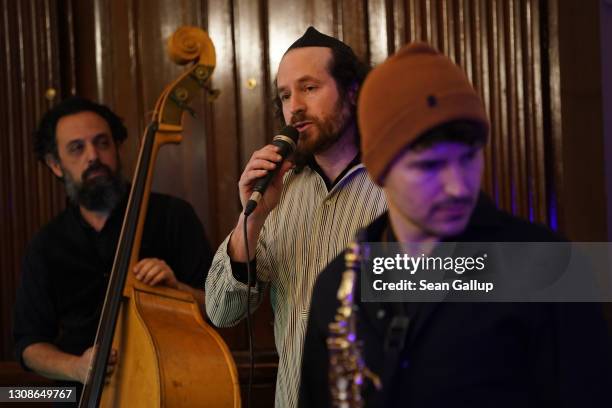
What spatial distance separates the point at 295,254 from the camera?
6.88ft

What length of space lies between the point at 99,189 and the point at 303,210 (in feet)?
→ 3.07

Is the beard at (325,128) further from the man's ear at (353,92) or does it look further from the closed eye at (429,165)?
the closed eye at (429,165)

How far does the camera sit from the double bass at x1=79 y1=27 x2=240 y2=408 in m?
2.23

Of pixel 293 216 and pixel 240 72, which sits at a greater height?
pixel 240 72

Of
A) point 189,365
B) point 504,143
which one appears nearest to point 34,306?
point 189,365

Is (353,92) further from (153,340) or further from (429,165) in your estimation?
(429,165)

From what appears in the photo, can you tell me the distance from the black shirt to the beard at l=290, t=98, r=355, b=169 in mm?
778

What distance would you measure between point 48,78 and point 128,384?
1.60 meters

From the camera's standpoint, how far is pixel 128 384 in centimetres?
229

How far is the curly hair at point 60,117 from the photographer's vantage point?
3.02m

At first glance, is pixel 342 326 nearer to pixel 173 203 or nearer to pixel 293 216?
pixel 293 216

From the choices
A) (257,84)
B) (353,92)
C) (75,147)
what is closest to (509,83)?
(257,84)

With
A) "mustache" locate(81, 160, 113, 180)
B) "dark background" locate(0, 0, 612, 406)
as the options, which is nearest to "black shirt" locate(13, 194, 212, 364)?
"mustache" locate(81, 160, 113, 180)

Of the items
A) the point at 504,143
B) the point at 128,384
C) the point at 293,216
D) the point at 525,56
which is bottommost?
the point at 128,384
